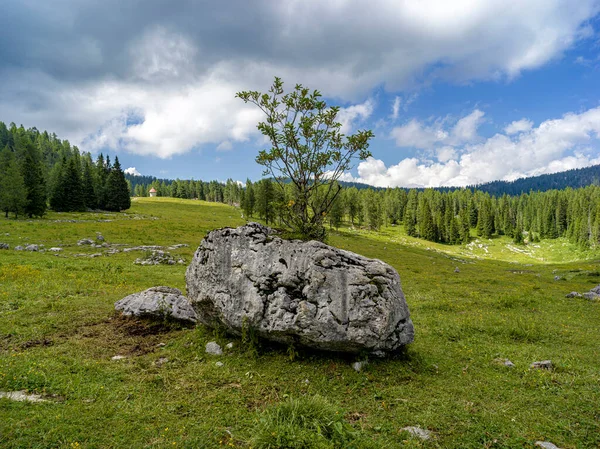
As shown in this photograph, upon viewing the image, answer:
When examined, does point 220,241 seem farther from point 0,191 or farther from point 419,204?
point 419,204

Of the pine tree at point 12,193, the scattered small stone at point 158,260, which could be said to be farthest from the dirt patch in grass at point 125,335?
the pine tree at point 12,193

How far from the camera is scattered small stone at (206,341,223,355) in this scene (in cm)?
978

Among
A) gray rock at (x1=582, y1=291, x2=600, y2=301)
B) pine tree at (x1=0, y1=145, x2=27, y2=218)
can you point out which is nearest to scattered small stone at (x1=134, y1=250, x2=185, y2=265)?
gray rock at (x1=582, y1=291, x2=600, y2=301)

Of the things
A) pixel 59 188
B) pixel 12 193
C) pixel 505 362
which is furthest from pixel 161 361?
pixel 59 188

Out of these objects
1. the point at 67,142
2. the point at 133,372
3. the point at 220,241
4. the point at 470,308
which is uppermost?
the point at 67,142

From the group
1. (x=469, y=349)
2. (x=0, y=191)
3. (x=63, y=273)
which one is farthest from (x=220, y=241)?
(x=0, y=191)

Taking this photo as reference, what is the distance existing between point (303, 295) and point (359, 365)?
2.63m

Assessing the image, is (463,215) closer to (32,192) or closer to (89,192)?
(89,192)

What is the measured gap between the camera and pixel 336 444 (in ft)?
18.3

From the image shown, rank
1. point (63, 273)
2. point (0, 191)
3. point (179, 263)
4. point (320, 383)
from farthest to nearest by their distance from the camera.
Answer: point (0, 191) < point (179, 263) < point (63, 273) < point (320, 383)

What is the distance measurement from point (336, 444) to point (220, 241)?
24.7ft

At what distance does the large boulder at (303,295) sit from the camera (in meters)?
8.88

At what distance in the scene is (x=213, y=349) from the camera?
9.92m

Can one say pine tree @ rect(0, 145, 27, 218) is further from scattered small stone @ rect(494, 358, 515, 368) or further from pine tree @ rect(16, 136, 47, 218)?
scattered small stone @ rect(494, 358, 515, 368)
